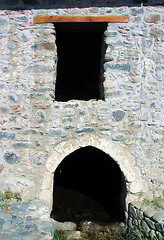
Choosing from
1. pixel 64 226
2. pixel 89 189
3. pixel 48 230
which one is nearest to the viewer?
pixel 48 230

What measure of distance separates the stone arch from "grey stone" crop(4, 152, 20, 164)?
492 mm

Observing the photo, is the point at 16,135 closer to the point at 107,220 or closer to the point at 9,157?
the point at 9,157

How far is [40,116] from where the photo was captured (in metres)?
4.28

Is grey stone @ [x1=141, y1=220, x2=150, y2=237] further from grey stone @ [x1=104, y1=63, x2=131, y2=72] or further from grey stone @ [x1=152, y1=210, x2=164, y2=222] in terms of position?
grey stone @ [x1=104, y1=63, x2=131, y2=72]

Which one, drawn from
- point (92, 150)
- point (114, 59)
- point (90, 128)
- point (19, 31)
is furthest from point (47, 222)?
point (92, 150)

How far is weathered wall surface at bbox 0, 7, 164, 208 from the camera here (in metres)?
4.27

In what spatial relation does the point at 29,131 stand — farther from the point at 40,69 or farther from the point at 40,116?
the point at 40,69

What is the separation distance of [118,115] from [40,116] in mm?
1215

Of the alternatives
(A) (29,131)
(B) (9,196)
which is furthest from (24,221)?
(A) (29,131)

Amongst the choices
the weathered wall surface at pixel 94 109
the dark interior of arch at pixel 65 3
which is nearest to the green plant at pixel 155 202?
the weathered wall surface at pixel 94 109

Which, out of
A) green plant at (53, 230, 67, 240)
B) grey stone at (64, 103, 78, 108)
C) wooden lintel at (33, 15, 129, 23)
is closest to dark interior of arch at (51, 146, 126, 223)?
green plant at (53, 230, 67, 240)

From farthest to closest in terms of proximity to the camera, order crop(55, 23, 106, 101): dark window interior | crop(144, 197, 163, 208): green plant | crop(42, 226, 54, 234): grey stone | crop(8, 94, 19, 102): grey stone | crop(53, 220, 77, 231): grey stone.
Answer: crop(55, 23, 106, 101): dark window interior → crop(53, 220, 77, 231): grey stone → crop(8, 94, 19, 102): grey stone → crop(144, 197, 163, 208): green plant → crop(42, 226, 54, 234): grey stone

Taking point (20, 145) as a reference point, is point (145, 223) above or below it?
below

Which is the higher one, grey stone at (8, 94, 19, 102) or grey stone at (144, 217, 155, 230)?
grey stone at (8, 94, 19, 102)
